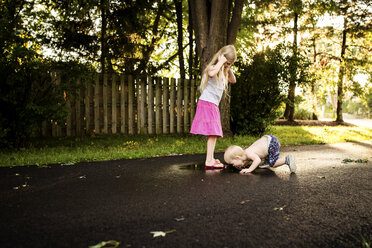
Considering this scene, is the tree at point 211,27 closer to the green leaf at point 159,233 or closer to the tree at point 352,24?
the green leaf at point 159,233

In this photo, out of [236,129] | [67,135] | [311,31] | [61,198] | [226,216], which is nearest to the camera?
[226,216]

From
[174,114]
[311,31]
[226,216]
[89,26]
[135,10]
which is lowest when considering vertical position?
[226,216]

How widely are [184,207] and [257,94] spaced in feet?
23.7

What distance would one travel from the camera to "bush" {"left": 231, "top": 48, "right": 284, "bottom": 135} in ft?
29.9

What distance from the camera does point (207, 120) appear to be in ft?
16.2

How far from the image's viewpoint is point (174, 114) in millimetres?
10180

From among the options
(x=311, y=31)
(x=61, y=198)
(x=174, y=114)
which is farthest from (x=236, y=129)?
(x=311, y=31)

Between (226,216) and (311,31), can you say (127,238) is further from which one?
(311,31)

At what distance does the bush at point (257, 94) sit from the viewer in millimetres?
9125

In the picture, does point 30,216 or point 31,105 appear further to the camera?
point 31,105

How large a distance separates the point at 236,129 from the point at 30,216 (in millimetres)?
7859

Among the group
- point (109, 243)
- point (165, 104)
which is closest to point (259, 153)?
point (109, 243)

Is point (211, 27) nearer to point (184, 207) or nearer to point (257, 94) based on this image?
point (257, 94)

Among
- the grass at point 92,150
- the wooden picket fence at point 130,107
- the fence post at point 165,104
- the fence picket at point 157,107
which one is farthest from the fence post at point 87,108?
the fence post at point 165,104
